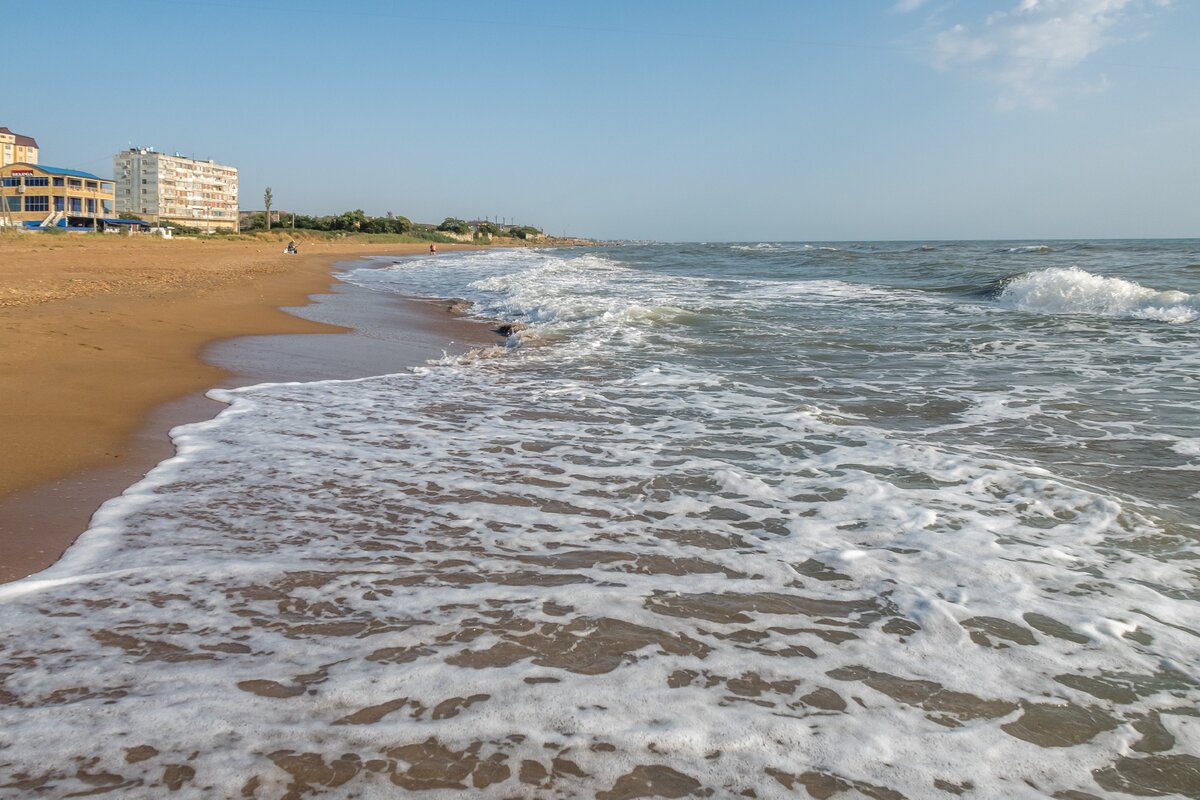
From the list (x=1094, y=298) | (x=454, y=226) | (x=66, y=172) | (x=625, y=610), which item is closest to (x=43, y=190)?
(x=66, y=172)

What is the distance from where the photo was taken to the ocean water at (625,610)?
197 cm

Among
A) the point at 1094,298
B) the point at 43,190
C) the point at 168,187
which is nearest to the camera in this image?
the point at 1094,298

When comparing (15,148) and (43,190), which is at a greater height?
(15,148)

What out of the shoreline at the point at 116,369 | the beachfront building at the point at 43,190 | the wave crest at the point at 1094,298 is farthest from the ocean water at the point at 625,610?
the beachfront building at the point at 43,190

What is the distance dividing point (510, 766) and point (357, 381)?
5753 millimetres

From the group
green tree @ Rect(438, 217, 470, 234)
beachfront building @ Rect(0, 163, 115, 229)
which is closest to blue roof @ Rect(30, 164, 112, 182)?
beachfront building @ Rect(0, 163, 115, 229)

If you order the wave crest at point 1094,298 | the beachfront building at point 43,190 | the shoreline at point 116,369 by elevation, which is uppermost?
the beachfront building at point 43,190

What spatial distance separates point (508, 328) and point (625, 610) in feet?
31.2

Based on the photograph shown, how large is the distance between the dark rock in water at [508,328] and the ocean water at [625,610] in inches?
213

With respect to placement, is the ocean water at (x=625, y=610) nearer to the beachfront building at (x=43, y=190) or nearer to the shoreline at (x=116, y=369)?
the shoreline at (x=116, y=369)

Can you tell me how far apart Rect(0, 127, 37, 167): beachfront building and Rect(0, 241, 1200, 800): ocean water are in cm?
10132

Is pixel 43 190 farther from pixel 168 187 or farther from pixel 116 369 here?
pixel 116 369

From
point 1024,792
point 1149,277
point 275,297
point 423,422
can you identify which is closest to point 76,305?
point 275,297

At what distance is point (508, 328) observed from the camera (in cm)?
1197
